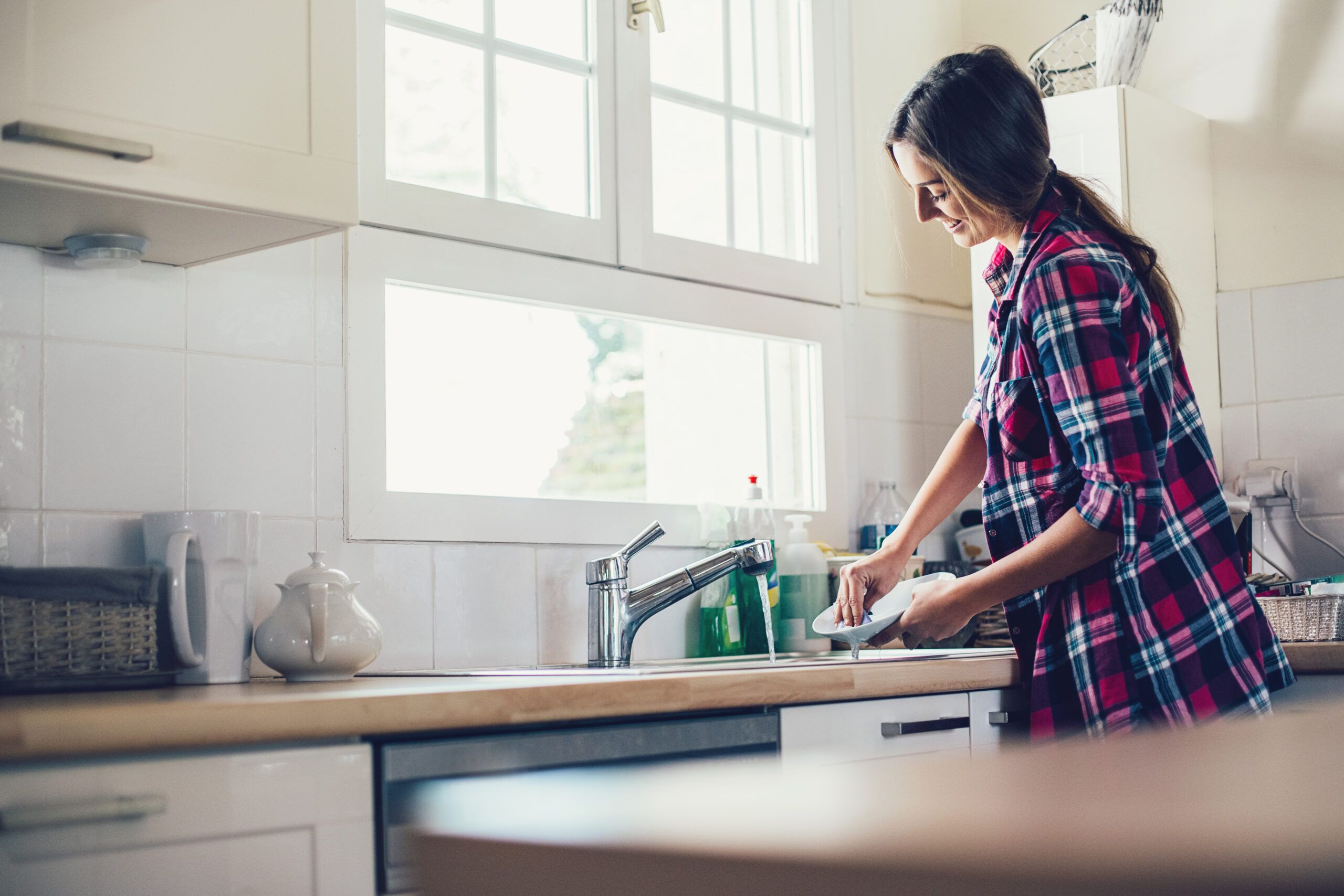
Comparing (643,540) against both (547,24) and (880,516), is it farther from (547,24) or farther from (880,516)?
(547,24)

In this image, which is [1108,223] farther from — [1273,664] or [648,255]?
[648,255]

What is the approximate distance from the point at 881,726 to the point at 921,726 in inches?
3.3

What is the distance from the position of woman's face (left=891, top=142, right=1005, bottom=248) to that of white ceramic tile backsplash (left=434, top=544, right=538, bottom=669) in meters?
0.79

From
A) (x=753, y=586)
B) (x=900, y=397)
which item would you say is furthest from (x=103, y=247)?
(x=900, y=397)

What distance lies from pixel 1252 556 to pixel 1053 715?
4.03 feet

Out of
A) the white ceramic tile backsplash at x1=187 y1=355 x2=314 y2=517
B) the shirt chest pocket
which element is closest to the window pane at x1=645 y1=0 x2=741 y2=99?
the white ceramic tile backsplash at x1=187 y1=355 x2=314 y2=517

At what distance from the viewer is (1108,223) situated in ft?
5.04

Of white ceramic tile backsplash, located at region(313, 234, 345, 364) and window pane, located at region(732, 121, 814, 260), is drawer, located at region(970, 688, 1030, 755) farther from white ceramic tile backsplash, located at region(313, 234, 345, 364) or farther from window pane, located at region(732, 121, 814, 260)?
window pane, located at region(732, 121, 814, 260)

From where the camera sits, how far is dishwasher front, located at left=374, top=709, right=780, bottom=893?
42.6 inches

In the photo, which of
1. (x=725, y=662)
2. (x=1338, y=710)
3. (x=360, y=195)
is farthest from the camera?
(x=725, y=662)

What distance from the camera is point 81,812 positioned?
36.3 inches

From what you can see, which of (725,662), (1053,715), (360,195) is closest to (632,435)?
(725,662)

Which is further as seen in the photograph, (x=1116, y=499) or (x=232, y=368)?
(x=232, y=368)

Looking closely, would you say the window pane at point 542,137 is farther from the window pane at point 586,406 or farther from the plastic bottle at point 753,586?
→ the plastic bottle at point 753,586
